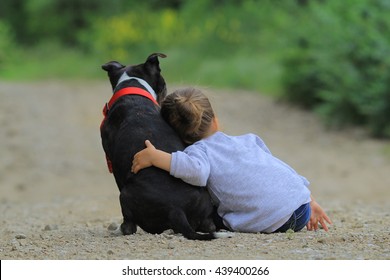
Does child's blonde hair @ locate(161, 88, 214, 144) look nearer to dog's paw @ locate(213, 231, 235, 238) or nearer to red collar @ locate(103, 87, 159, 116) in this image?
red collar @ locate(103, 87, 159, 116)

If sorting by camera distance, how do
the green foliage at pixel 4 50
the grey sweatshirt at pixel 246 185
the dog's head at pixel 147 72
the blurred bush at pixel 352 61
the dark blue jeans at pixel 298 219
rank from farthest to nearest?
the green foliage at pixel 4 50 < the blurred bush at pixel 352 61 < the dog's head at pixel 147 72 < the dark blue jeans at pixel 298 219 < the grey sweatshirt at pixel 246 185

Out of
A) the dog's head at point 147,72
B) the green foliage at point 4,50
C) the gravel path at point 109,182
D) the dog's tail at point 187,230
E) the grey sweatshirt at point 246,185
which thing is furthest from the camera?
the green foliage at point 4,50

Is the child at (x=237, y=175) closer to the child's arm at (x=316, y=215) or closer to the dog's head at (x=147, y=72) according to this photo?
the child's arm at (x=316, y=215)

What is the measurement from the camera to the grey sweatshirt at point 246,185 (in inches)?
206

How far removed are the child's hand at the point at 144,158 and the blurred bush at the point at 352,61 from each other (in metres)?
9.00

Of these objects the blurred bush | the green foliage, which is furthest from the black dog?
the green foliage

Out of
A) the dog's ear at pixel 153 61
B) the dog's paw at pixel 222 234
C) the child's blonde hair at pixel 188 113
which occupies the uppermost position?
the dog's ear at pixel 153 61

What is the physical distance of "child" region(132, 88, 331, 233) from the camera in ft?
17.1

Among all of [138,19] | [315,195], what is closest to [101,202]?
[315,195]

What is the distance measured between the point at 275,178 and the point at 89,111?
1083cm

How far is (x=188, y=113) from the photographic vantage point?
5.27 metres

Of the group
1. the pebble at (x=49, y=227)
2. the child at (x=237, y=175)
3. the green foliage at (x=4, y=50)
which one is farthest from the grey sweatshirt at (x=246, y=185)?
the green foliage at (x=4, y=50)

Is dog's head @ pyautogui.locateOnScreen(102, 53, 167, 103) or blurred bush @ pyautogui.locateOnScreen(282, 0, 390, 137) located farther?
blurred bush @ pyautogui.locateOnScreen(282, 0, 390, 137)

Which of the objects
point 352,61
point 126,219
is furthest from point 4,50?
point 126,219
